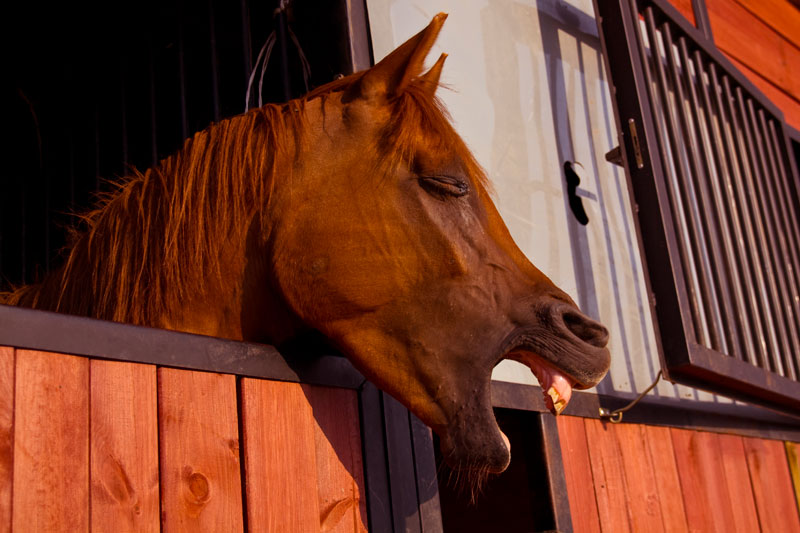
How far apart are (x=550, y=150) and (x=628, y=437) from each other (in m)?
1.02

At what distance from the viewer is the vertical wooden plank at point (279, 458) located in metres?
1.51

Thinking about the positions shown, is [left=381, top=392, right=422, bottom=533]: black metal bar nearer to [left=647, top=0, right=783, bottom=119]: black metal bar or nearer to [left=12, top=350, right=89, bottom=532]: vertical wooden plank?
[left=12, top=350, right=89, bottom=532]: vertical wooden plank

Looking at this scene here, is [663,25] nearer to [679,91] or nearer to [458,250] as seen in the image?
[679,91]

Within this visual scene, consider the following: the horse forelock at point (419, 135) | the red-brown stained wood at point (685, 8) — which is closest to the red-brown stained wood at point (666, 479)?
the horse forelock at point (419, 135)

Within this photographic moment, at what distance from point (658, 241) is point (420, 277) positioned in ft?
3.49

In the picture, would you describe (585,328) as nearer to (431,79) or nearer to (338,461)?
(338,461)

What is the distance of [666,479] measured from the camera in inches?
104

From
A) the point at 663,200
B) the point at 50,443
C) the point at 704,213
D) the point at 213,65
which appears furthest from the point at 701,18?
the point at 50,443

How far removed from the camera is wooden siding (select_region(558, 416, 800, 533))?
7.87 ft

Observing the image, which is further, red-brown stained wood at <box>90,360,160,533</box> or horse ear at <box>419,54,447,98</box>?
horse ear at <box>419,54,447,98</box>

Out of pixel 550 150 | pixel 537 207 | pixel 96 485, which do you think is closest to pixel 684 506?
pixel 537 207

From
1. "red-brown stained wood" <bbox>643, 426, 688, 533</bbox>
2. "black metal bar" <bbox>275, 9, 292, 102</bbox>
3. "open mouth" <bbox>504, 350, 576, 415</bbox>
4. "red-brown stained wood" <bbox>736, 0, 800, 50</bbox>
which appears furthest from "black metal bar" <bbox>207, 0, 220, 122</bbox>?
"red-brown stained wood" <bbox>736, 0, 800, 50</bbox>

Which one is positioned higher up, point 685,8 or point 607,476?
point 685,8

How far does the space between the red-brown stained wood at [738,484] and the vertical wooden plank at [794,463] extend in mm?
394
